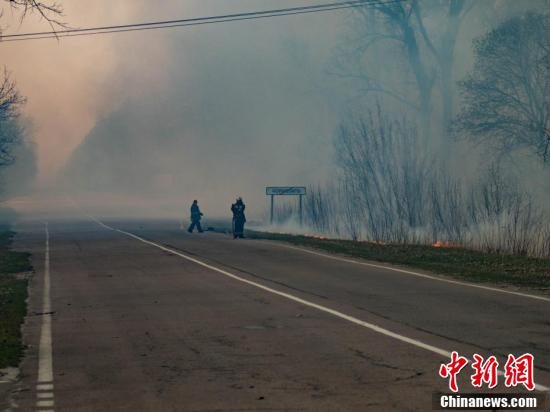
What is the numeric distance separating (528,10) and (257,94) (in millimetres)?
51151

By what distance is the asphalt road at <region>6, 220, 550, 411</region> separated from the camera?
29.3ft

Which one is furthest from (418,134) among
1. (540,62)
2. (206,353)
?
(206,353)

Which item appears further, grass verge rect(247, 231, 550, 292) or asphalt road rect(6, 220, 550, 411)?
grass verge rect(247, 231, 550, 292)

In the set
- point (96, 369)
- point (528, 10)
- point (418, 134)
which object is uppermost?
point (528, 10)

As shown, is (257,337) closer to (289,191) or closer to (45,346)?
Answer: (45,346)

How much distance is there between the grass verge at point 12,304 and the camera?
11598 mm

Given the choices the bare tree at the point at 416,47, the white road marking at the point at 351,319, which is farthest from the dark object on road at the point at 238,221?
the bare tree at the point at 416,47

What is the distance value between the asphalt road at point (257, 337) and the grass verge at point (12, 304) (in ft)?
0.69

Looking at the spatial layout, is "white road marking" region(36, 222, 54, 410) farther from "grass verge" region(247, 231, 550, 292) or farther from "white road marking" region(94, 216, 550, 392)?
"grass verge" region(247, 231, 550, 292)

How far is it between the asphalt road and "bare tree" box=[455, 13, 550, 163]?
22.2 meters

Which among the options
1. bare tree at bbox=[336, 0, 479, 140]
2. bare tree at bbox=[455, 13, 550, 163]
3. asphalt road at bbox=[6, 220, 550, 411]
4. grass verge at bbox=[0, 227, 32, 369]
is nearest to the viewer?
asphalt road at bbox=[6, 220, 550, 411]

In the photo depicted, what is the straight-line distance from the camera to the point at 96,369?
1039 cm

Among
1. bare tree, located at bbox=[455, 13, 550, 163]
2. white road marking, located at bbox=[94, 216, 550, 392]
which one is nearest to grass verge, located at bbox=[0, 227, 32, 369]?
white road marking, located at bbox=[94, 216, 550, 392]

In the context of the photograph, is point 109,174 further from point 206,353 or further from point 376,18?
point 206,353
